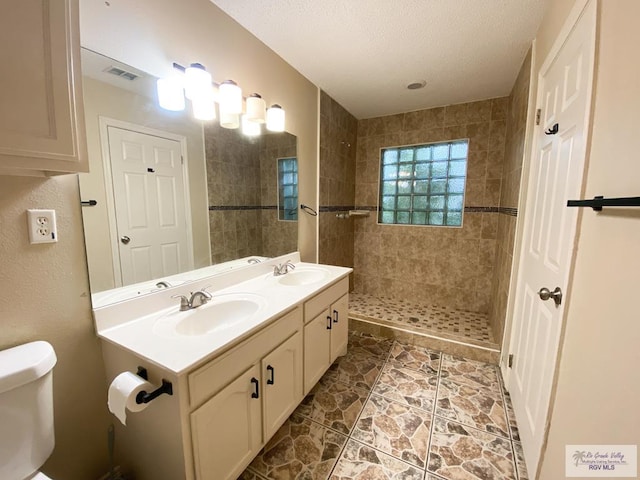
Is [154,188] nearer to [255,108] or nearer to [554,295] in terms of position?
[255,108]

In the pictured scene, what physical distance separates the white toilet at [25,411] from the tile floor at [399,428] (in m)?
0.81

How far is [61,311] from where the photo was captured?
0.97 m

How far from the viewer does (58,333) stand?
0.96 meters

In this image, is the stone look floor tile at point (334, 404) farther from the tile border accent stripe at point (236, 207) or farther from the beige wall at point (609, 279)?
the tile border accent stripe at point (236, 207)

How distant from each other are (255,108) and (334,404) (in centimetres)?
193

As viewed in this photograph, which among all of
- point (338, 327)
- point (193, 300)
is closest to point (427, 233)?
point (338, 327)

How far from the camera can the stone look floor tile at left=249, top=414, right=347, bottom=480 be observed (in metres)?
1.25

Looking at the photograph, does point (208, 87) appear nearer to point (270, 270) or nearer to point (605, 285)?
point (270, 270)

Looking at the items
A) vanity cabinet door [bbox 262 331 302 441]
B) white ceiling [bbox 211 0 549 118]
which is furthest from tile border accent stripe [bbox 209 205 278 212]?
white ceiling [bbox 211 0 549 118]

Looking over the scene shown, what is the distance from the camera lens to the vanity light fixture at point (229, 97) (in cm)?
146

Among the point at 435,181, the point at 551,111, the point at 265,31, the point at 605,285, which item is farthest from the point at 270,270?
Result: the point at 435,181

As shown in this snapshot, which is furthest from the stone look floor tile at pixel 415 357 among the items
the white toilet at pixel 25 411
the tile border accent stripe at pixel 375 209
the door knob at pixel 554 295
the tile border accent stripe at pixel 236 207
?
the white toilet at pixel 25 411

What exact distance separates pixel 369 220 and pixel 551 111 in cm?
215

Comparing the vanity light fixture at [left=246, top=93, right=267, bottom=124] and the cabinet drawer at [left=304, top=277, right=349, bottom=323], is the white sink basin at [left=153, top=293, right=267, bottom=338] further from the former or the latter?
the vanity light fixture at [left=246, top=93, right=267, bottom=124]
